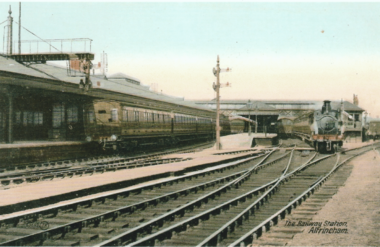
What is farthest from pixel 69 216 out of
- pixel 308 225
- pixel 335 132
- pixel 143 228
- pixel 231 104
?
pixel 231 104

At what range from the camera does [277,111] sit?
223ft

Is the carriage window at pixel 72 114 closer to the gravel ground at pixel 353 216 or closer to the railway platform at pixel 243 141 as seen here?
the gravel ground at pixel 353 216

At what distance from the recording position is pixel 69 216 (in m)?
8.12

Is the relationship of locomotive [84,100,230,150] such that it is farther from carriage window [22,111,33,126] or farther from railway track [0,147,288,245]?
railway track [0,147,288,245]

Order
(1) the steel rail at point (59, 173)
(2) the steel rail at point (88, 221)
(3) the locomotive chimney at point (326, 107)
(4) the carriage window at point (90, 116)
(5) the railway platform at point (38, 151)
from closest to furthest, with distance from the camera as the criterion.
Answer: (2) the steel rail at point (88, 221), (1) the steel rail at point (59, 173), (5) the railway platform at point (38, 151), (4) the carriage window at point (90, 116), (3) the locomotive chimney at point (326, 107)

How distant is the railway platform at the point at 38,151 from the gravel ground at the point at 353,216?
13.3m

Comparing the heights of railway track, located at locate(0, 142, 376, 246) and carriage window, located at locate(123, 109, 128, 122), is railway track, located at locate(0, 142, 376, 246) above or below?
below

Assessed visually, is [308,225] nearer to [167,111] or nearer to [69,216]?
[69,216]

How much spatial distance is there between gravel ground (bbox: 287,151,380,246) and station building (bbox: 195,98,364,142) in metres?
38.2

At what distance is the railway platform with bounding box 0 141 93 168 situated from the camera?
17875mm

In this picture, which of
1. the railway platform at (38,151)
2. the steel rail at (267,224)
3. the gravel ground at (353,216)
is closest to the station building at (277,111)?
the railway platform at (38,151)

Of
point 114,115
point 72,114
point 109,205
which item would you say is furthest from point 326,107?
point 109,205

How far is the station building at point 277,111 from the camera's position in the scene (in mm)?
62528

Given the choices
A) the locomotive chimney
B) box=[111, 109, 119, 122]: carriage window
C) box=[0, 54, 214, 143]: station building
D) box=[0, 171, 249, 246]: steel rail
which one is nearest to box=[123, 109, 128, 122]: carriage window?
box=[111, 109, 119, 122]: carriage window
